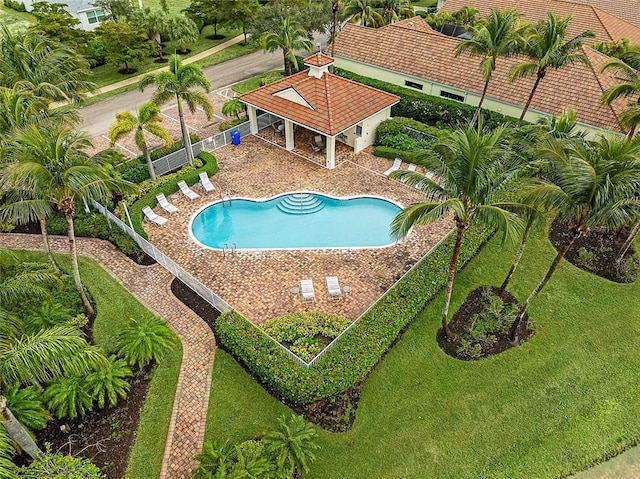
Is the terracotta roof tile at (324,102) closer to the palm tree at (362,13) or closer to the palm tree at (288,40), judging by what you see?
the palm tree at (288,40)

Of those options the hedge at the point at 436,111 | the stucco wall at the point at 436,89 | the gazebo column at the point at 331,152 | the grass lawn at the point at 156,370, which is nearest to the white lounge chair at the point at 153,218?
the grass lawn at the point at 156,370

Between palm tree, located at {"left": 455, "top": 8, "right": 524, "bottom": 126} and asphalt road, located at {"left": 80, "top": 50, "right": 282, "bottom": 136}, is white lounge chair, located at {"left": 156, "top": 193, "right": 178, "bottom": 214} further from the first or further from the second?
palm tree, located at {"left": 455, "top": 8, "right": 524, "bottom": 126}

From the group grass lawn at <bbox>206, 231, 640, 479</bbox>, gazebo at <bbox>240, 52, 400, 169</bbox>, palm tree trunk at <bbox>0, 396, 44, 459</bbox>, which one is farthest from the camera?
gazebo at <bbox>240, 52, 400, 169</bbox>

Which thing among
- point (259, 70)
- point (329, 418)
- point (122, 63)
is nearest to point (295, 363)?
point (329, 418)

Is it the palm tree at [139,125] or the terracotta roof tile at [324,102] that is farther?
the terracotta roof tile at [324,102]

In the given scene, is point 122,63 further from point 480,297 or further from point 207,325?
point 480,297

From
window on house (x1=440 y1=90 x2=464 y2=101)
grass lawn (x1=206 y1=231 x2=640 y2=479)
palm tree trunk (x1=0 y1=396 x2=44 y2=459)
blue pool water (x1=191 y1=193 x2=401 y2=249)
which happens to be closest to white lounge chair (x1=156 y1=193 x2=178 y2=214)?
blue pool water (x1=191 y1=193 x2=401 y2=249)
